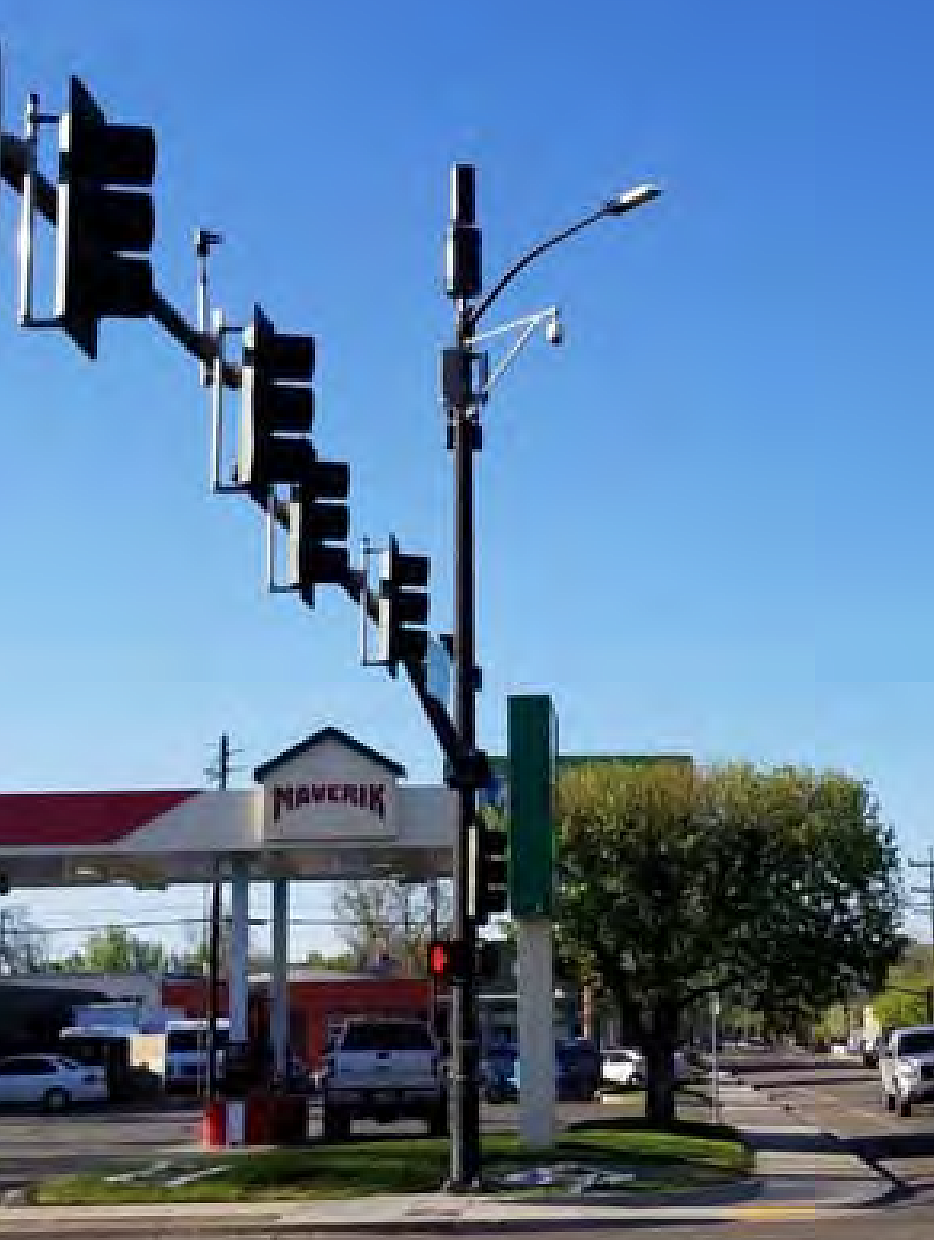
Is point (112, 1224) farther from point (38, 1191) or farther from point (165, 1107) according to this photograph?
point (165, 1107)

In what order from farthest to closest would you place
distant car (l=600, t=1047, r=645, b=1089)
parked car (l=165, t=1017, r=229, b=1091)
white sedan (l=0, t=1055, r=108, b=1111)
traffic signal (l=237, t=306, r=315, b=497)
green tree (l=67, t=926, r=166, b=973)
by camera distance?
green tree (l=67, t=926, r=166, b=973)
parked car (l=165, t=1017, r=229, b=1091)
distant car (l=600, t=1047, r=645, b=1089)
white sedan (l=0, t=1055, r=108, b=1111)
traffic signal (l=237, t=306, r=315, b=497)

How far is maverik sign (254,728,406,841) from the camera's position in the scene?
34.1 m

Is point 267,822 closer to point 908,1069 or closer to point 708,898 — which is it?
point 708,898

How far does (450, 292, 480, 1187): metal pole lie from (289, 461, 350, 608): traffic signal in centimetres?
643

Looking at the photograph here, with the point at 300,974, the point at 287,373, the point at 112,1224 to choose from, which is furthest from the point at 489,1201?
the point at 300,974

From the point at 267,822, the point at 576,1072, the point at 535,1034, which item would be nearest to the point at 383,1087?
the point at 267,822

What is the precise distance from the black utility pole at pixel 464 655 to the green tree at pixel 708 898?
10.3 meters

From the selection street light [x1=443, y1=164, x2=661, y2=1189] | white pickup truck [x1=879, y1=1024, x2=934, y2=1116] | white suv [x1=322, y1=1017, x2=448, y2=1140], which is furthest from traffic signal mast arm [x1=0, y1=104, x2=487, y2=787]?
white pickup truck [x1=879, y1=1024, x2=934, y2=1116]

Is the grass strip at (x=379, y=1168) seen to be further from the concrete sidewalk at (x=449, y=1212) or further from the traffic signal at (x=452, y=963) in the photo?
the traffic signal at (x=452, y=963)

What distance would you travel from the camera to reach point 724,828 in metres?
32.3

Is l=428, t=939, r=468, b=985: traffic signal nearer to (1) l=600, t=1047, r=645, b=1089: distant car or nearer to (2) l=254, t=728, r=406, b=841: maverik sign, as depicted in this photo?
(2) l=254, t=728, r=406, b=841: maverik sign

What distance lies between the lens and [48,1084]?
5541cm

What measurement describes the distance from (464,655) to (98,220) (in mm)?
11828

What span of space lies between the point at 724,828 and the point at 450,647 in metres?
11.6
